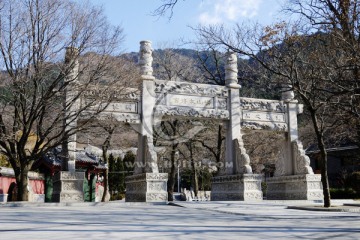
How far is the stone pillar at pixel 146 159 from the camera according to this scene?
1448 centimetres

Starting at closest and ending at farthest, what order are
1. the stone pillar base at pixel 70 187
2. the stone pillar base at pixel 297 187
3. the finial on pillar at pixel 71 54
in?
the finial on pillar at pixel 71 54 < the stone pillar base at pixel 70 187 < the stone pillar base at pixel 297 187

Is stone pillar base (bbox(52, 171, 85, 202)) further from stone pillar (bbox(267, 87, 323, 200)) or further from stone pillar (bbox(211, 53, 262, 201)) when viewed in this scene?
stone pillar (bbox(267, 87, 323, 200))

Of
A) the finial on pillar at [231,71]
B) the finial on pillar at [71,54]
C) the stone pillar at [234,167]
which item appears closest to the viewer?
the finial on pillar at [71,54]

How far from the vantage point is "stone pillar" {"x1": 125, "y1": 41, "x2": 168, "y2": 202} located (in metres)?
14.5

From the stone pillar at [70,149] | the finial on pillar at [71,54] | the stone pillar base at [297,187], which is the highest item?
the finial on pillar at [71,54]

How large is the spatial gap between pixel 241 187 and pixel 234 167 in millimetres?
1325

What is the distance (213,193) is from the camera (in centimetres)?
1783

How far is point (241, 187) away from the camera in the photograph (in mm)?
16031

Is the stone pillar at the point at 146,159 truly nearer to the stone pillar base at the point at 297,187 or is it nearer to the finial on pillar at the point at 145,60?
the finial on pillar at the point at 145,60

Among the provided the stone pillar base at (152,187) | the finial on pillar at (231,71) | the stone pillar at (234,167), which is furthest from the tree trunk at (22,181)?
the finial on pillar at (231,71)

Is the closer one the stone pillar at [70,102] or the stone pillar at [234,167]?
the stone pillar at [70,102]

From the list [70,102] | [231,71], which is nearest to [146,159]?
[70,102]

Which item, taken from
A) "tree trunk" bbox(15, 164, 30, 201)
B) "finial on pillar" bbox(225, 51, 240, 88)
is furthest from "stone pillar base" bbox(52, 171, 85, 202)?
"finial on pillar" bbox(225, 51, 240, 88)

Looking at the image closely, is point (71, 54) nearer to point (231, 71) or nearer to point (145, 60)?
point (145, 60)
